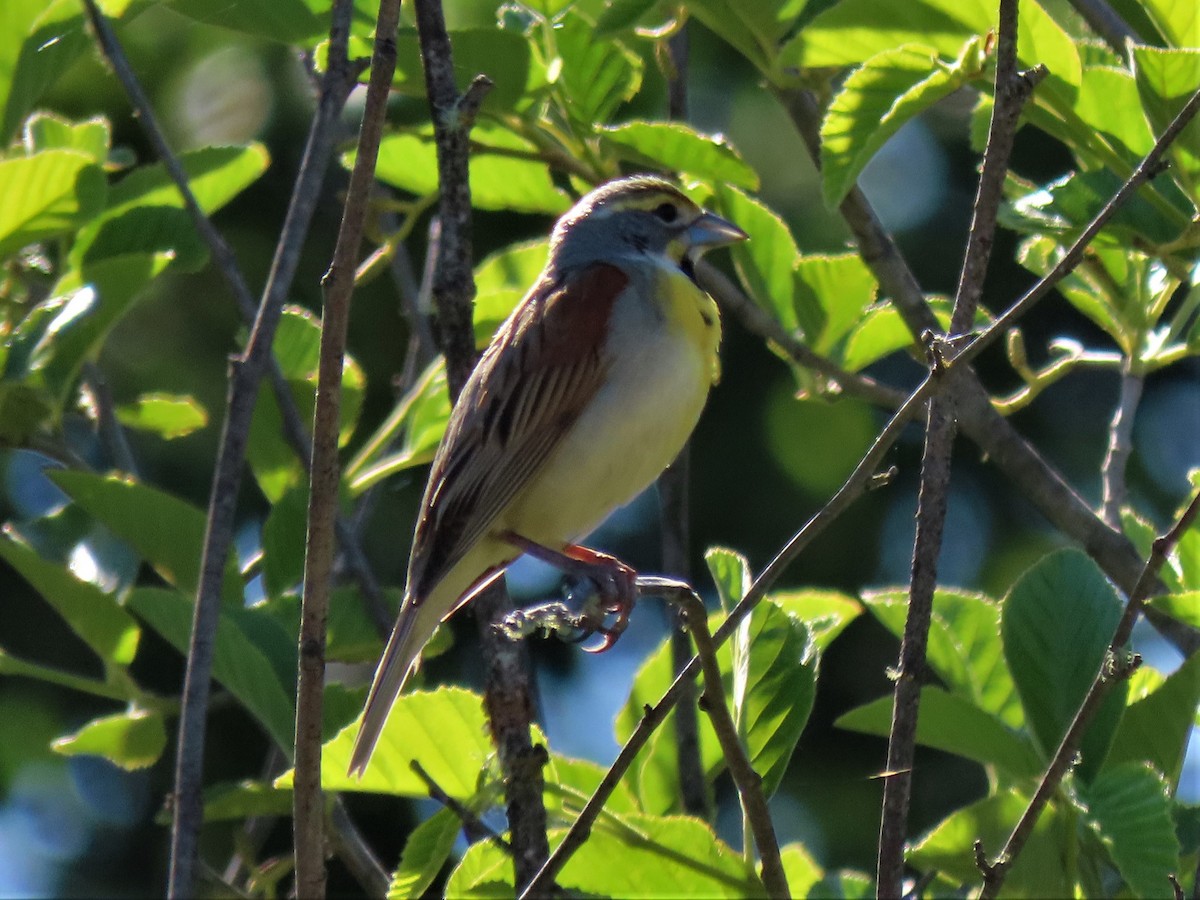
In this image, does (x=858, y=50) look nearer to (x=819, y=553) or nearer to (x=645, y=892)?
(x=645, y=892)

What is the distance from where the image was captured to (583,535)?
4.41 m

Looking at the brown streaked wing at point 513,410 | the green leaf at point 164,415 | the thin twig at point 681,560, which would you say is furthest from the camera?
the green leaf at point 164,415

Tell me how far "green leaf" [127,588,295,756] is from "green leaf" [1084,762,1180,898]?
1793mm

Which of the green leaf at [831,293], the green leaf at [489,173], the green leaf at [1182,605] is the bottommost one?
the green leaf at [1182,605]

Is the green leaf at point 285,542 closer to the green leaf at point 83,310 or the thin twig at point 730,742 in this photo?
the green leaf at point 83,310

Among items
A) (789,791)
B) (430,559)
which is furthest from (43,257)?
(789,791)

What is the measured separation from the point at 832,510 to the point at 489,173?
224 centimetres

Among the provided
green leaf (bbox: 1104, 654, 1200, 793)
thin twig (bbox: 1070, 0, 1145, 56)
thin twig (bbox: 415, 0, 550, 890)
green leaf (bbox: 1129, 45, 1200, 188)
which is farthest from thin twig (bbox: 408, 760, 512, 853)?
thin twig (bbox: 1070, 0, 1145, 56)

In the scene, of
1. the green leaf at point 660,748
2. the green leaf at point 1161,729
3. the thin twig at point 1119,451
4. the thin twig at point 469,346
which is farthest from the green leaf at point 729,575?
the thin twig at point 1119,451

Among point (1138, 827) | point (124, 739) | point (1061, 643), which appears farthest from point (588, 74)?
point (1138, 827)

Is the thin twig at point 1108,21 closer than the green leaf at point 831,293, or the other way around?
the thin twig at point 1108,21

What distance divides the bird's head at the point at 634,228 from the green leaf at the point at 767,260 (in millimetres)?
174

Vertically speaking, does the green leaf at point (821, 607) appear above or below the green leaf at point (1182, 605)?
below

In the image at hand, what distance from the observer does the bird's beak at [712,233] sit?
14.7ft
